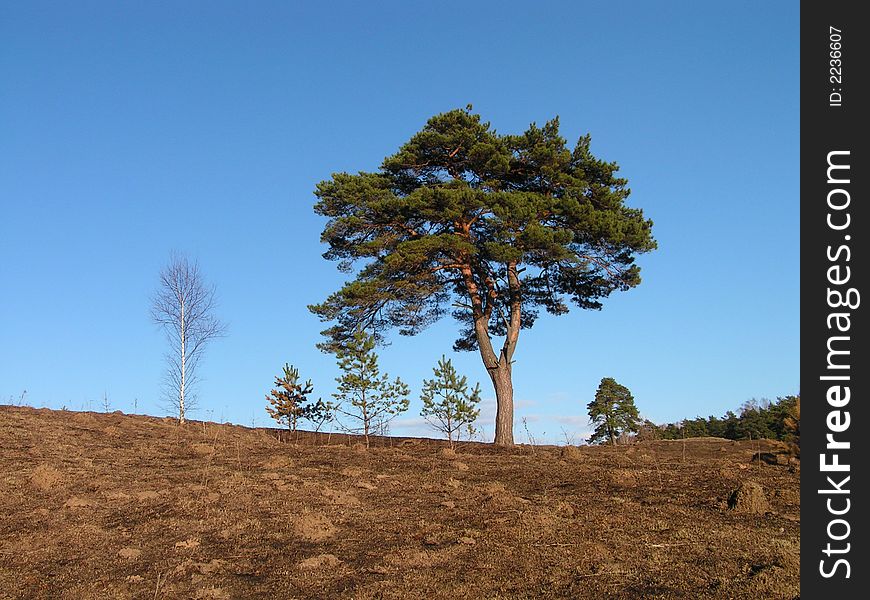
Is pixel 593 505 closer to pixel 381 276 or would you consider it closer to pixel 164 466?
pixel 164 466

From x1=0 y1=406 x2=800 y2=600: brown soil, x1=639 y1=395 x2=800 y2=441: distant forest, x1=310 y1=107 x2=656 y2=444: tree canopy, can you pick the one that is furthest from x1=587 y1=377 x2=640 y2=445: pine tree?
x1=0 y1=406 x2=800 y2=600: brown soil

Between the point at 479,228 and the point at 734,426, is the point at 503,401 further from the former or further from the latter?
the point at 734,426

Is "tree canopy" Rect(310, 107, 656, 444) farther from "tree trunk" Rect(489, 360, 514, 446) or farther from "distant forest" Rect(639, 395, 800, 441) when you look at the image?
"distant forest" Rect(639, 395, 800, 441)

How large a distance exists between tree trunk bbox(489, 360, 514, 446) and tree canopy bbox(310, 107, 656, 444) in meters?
0.03

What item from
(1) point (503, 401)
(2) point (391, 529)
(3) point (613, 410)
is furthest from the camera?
(3) point (613, 410)

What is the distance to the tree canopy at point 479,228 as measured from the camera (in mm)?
17562

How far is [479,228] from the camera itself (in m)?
18.8

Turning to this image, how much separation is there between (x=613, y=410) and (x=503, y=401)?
9171mm

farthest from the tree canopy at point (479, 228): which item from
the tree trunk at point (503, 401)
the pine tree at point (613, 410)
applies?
the pine tree at point (613, 410)

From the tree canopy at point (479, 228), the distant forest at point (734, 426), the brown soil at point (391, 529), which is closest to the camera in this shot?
the brown soil at point (391, 529)

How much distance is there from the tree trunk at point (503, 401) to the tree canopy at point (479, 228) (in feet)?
0.09

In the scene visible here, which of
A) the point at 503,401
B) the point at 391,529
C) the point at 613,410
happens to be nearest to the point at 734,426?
the point at 613,410

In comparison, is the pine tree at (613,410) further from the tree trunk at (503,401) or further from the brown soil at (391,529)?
the brown soil at (391,529)
